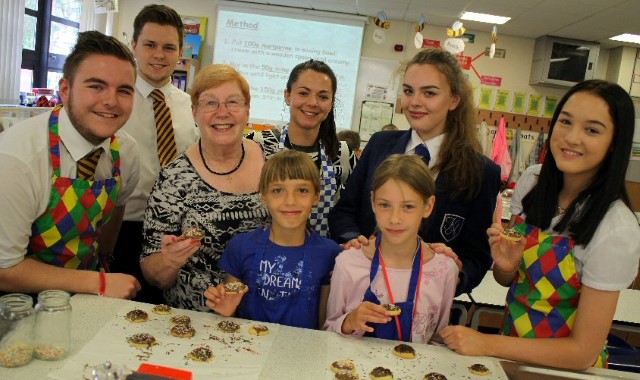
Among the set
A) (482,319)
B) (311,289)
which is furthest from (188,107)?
(482,319)

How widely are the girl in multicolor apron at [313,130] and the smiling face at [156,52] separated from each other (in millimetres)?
695

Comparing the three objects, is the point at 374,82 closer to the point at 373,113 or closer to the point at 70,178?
the point at 373,113

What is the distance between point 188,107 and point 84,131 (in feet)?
3.41

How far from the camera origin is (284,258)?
2.02 m

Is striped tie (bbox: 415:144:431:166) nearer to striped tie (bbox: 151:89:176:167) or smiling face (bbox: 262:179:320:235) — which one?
smiling face (bbox: 262:179:320:235)

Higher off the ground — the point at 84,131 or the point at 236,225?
the point at 84,131

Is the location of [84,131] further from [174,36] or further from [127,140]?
[174,36]

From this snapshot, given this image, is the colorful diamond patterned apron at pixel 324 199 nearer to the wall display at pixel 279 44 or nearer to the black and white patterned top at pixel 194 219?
the black and white patterned top at pixel 194 219

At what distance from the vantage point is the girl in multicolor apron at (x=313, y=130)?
2666 mm

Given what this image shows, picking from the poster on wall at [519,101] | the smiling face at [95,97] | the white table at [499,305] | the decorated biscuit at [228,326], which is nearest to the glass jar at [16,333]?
the decorated biscuit at [228,326]

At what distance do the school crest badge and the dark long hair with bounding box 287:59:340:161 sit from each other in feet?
2.81

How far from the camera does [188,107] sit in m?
3.06

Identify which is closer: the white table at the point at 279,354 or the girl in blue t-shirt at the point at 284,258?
the white table at the point at 279,354

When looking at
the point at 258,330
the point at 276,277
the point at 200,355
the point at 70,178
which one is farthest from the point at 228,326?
the point at 70,178
